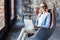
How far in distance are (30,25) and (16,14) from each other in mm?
3997

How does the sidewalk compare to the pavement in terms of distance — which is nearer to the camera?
the pavement

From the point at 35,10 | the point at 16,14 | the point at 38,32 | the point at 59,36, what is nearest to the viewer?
the point at 38,32

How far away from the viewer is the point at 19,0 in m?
7.20

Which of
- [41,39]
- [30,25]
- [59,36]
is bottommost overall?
[59,36]

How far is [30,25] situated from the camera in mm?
3461

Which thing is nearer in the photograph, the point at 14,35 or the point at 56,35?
the point at 14,35

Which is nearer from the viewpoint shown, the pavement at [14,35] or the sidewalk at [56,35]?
the pavement at [14,35]

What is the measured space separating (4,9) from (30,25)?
6.11ft

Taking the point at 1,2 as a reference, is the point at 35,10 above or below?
below

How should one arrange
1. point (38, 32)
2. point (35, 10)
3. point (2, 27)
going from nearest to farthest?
1. point (38, 32)
2. point (2, 27)
3. point (35, 10)

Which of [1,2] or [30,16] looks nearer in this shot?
[1,2]

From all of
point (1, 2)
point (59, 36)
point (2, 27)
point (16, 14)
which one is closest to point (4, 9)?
point (1, 2)

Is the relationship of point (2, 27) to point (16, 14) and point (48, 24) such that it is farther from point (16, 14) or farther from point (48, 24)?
point (16, 14)

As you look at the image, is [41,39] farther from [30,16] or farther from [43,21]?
[30,16]
